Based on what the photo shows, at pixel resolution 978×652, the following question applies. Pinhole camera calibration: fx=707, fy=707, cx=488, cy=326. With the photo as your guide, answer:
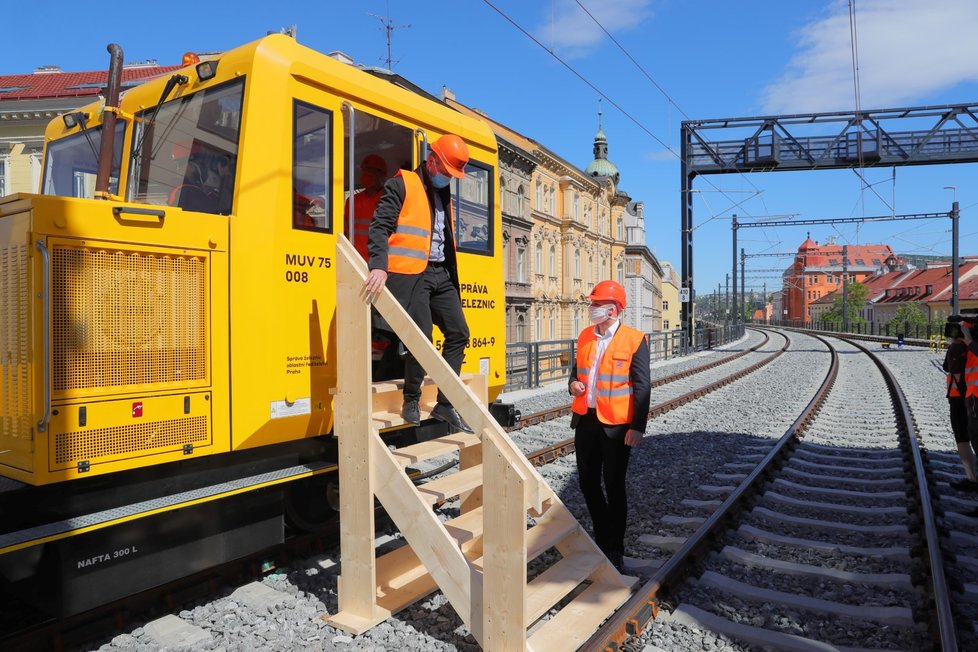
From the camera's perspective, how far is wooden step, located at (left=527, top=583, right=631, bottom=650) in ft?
12.2

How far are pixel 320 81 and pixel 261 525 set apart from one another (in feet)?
9.16

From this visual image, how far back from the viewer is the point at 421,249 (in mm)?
4664

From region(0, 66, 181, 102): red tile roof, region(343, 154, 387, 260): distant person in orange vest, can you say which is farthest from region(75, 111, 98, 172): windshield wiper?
region(0, 66, 181, 102): red tile roof

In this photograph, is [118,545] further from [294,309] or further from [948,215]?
[948,215]

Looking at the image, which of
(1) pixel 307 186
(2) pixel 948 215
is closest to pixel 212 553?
(1) pixel 307 186

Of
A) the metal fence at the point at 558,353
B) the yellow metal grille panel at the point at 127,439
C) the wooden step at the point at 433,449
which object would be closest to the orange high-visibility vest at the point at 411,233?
the wooden step at the point at 433,449

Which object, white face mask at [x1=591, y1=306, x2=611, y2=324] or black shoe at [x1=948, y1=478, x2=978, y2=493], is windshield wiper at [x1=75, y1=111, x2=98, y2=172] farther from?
black shoe at [x1=948, y1=478, x2=978, y2=493]

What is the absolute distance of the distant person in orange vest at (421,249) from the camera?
14.8 ft

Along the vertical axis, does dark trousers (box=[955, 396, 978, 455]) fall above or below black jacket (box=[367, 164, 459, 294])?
below

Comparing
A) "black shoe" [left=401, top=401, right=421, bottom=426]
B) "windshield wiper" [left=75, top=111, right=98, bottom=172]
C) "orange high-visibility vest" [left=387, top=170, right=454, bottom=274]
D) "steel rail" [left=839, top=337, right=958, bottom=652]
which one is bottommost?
"steel rail" [left=839, top=337, right=958, bottom=652]

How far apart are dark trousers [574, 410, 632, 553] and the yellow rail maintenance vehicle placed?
1741 millimetres

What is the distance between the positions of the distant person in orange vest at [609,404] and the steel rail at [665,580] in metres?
0.43

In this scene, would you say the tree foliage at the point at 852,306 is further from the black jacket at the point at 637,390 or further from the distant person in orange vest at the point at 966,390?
the black jacket at the point at 637,390

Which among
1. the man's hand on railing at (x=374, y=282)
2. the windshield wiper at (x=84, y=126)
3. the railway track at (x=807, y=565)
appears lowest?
the railway track at (x=807, y=565)
